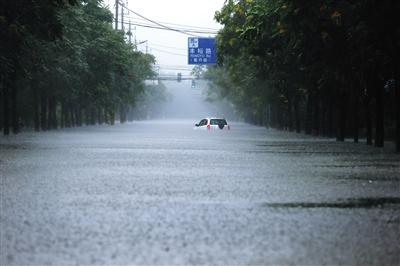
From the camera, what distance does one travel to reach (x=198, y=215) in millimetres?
11328

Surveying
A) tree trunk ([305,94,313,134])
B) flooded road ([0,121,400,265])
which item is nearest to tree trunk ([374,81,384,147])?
flooded road ([0,121,400,265])

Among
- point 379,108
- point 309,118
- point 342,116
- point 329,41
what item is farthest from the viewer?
point 309,118

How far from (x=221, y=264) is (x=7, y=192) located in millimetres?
7504

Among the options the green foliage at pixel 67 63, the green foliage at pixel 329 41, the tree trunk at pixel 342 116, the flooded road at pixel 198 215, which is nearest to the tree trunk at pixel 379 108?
the green foliage at pixel 329 41

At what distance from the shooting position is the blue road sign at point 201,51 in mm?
73750

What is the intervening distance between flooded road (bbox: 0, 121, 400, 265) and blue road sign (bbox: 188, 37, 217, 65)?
52821 millimetres

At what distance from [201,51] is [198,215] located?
63.1 meters

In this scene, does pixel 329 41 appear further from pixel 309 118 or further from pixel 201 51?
pixel 201 51

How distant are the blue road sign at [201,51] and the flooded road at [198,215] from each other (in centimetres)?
5282

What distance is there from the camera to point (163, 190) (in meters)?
15.1

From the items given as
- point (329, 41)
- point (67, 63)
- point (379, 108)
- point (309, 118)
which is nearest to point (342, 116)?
point (379, 108)

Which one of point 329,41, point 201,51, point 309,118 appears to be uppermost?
point 201,51

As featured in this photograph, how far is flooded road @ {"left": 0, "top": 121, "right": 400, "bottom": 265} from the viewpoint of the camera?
27.2 feet

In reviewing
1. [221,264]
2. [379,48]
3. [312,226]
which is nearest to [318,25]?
[379,48]
